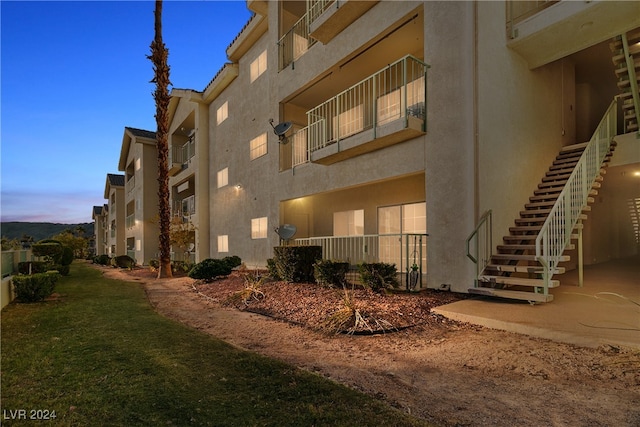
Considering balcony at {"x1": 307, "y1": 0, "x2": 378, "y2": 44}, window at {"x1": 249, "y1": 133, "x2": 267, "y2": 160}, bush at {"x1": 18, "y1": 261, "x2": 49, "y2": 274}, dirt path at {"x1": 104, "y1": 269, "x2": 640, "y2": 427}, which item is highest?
balcony at {"x1": 307, "y1": 0, "x2": 378, "y2": 44}

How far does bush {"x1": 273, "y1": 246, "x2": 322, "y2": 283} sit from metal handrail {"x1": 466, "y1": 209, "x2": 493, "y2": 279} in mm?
4501

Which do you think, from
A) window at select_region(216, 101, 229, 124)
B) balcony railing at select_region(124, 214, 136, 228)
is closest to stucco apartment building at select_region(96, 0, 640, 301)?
window at select_region(216, 101, 229, 124)

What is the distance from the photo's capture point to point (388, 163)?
32.3 ft

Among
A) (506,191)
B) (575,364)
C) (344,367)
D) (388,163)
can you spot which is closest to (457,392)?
(344,367)

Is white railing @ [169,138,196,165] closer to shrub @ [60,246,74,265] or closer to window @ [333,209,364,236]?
shrub @ [60,246,74,265]

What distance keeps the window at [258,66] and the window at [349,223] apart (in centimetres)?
801

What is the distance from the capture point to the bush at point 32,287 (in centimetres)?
941

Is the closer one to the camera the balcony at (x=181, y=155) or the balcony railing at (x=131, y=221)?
the balcony at (x=181, y=155)

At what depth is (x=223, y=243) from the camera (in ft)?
65.4

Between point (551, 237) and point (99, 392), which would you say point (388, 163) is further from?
point (99, 392)

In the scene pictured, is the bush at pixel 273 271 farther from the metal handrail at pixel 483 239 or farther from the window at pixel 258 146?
the window at pixel 258 146

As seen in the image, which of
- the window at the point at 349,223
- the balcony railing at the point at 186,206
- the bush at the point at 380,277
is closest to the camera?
the bush at the point at 380,277

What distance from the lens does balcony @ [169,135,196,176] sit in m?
24.4

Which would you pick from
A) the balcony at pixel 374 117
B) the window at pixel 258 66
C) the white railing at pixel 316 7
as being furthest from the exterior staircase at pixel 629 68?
the window at pixel 258 66
